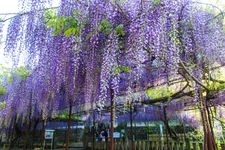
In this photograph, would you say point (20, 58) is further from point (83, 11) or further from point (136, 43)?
point (136, 43)

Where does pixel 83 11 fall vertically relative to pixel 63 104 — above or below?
above

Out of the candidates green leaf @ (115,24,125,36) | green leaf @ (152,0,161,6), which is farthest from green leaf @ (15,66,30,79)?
green leaf @ (152,0,161,6)

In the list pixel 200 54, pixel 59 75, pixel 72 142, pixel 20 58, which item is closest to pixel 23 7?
pixel 20 58

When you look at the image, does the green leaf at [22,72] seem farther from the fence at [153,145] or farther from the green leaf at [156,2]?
the fence at [153,145]

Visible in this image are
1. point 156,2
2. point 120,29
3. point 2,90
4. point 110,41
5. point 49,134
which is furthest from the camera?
point 49,134

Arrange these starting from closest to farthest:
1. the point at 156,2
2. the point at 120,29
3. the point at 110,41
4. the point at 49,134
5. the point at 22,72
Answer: the point at 156,2, the point at 120,29, the point at 110,41, the point at 22,72, the point at 49,134

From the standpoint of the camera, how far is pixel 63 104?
7184mm

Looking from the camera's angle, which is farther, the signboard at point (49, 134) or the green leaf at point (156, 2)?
the signboard at point (49, 134)

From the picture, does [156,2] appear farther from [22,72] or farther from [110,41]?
[22,72]

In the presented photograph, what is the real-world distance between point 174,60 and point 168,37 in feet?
1.19

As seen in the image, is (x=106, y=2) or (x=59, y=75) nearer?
(x=106, y=2)

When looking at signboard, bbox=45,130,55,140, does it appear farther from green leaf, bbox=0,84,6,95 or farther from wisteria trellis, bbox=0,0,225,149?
wisteria trellis, bbox=0,0,225,149

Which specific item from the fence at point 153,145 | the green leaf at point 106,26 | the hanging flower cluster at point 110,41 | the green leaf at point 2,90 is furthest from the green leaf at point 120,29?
the fence at point 153,145

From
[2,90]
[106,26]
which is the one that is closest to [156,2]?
[106,26]
